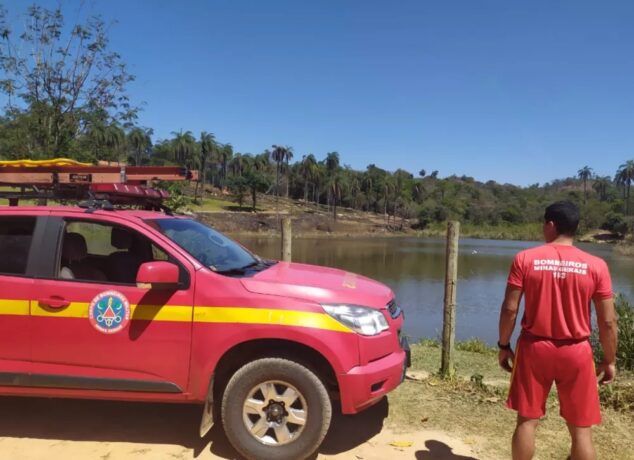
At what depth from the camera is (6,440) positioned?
13.4 feet

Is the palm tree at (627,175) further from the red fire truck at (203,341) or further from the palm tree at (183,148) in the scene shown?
the red fire truck at (203,341)

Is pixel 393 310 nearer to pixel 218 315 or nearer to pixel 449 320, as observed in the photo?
pixel 218 315

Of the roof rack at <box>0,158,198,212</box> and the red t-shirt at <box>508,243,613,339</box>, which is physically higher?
the roof rack at <box>0,158,198,212</box>

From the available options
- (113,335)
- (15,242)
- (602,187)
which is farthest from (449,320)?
(602,187)

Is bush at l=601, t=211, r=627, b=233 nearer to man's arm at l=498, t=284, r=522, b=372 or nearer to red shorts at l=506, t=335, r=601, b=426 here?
man's arm at l=498, t=284, r=522, b=372

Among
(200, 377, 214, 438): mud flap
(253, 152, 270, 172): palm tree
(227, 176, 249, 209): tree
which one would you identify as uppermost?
(253, 152, 270, 172): palm tree

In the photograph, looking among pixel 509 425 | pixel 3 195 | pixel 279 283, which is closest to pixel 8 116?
pixel 3 195

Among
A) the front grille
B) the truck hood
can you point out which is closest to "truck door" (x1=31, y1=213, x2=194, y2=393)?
the truck hood

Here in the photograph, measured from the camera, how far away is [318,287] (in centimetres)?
391

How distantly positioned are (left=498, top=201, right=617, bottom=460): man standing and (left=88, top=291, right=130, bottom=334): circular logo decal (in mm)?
2696

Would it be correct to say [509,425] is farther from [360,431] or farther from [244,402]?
[244,402]

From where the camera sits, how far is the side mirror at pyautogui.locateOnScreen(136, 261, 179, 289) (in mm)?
3574

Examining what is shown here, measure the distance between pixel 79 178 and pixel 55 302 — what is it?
4.18 feet

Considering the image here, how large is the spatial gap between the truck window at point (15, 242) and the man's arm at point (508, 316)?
3522mm
